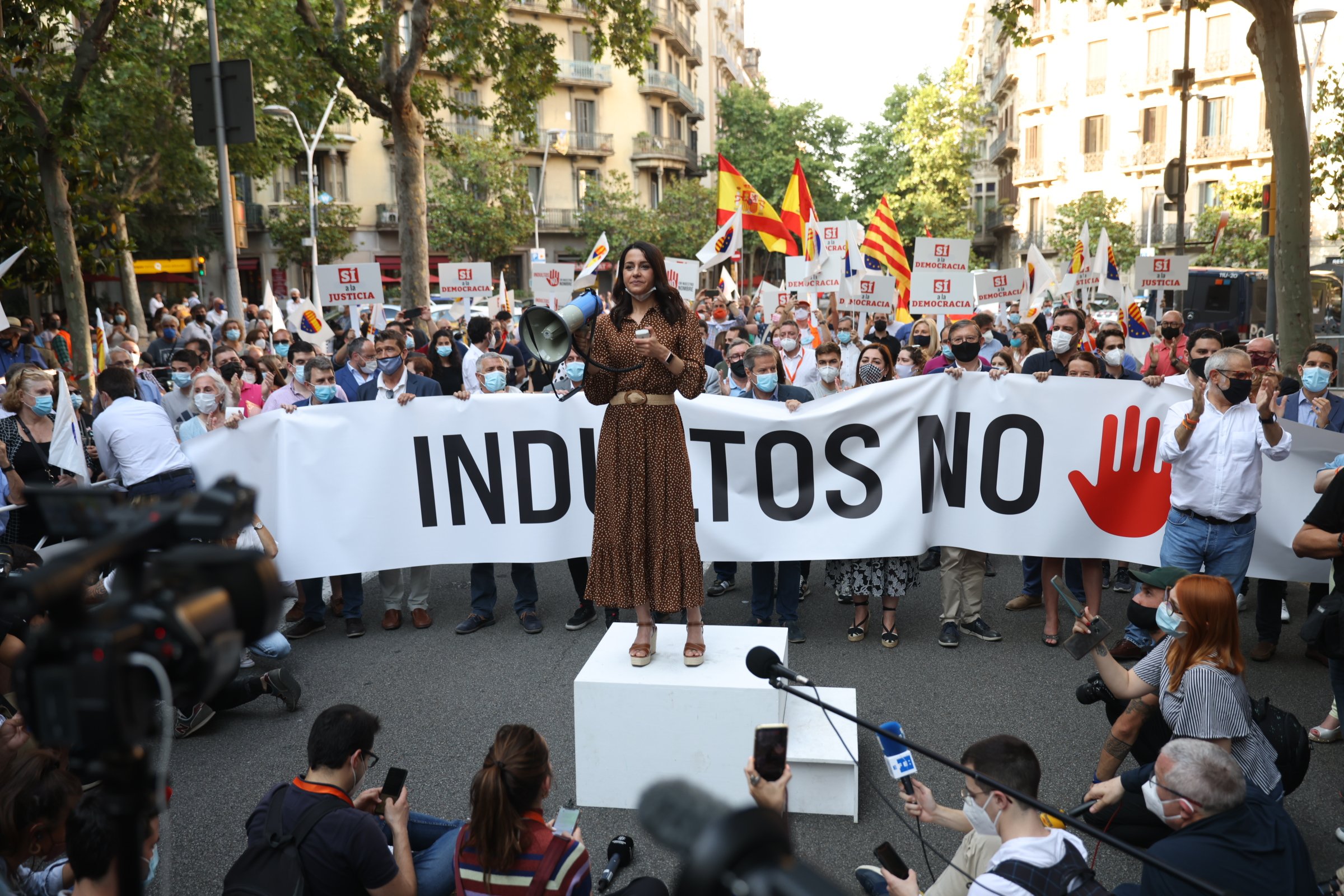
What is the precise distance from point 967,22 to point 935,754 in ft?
301

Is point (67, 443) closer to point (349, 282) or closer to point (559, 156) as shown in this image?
point (349, 282)

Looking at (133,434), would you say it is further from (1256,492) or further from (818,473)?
(1256,492)

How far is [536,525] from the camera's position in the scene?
737cm

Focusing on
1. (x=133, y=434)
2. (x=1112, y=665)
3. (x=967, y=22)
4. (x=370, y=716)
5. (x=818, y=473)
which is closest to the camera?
(x=370, y=716)

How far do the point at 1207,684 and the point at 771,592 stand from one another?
3.42m

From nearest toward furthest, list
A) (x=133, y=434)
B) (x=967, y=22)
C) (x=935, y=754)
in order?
(x=935, y=754), (x=133, y=434), (x=967, y=22)

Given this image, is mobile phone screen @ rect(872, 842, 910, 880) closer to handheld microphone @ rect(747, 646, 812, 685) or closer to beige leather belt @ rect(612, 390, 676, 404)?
handheld microphone @ rect(747, 646, 812, 685)

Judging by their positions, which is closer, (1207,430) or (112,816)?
(112,816)

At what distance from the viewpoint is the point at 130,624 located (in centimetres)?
145

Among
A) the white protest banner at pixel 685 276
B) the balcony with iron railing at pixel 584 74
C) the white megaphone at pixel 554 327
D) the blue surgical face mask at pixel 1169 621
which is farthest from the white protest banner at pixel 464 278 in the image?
the balcony with iron railing at pixel 584 74

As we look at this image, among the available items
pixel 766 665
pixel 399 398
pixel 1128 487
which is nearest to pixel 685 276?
pixel 399 398

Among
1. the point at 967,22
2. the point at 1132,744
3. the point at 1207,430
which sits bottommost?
the point at 1132,744

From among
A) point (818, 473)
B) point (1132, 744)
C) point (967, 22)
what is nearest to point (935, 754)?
point (1132, 744)

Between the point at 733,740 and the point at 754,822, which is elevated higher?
the point at 754,822
